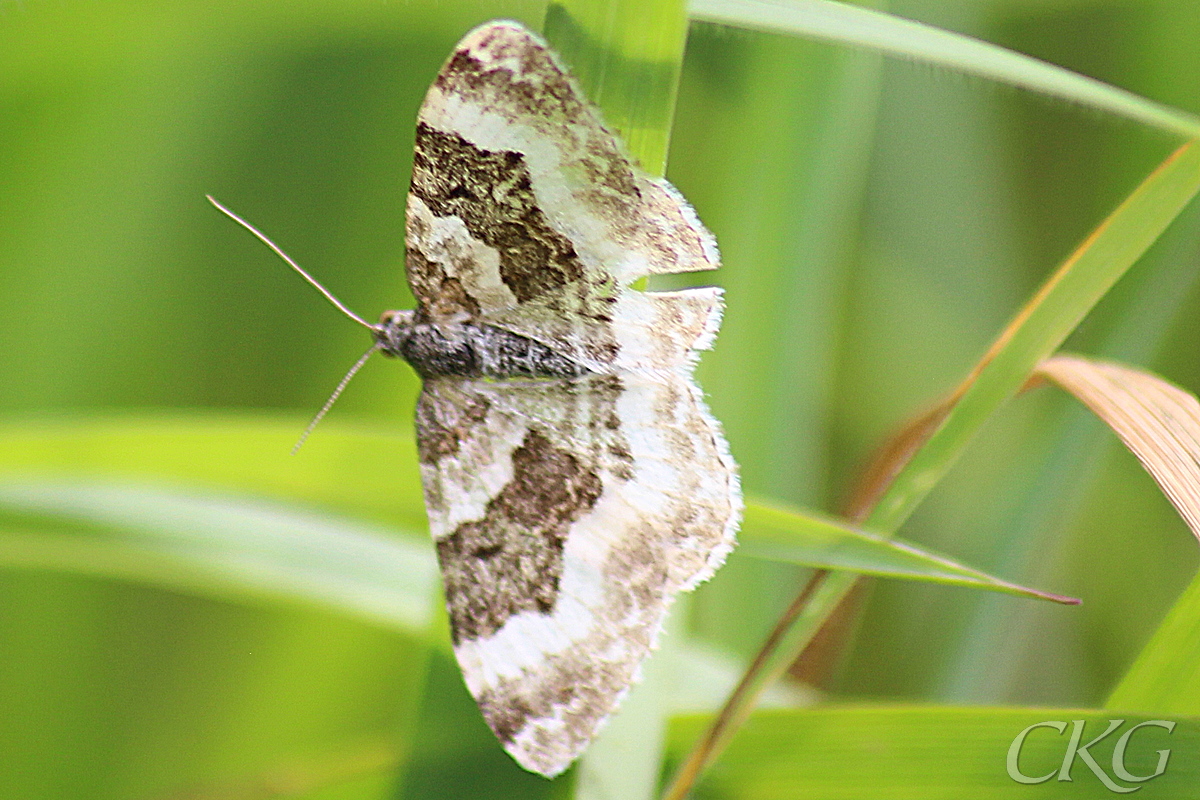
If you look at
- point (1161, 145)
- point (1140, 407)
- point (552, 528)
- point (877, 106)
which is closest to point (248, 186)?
point (552, 528)

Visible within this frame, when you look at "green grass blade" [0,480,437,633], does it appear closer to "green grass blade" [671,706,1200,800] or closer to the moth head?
the moth head

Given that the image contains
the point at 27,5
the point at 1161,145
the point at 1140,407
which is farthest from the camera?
the point at 1161,145

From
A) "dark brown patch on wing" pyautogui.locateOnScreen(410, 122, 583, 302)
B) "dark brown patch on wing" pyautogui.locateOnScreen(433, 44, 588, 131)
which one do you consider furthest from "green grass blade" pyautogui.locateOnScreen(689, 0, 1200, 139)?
"dark brown patch on wing" pyautogui.locateOnScreen(410, 122, 583, 302)

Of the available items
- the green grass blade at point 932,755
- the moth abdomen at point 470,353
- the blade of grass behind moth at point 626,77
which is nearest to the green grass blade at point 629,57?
the blade of grass behind moth at point 626,77

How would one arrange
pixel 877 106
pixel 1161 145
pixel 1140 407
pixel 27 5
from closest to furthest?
1. pixel 1140 407
2. pixel 27 5
3. pixel 1161 145
4. pixel 877 106

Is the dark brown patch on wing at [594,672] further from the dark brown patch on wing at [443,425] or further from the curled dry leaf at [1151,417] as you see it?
the curled dry leaf at [1151,417]

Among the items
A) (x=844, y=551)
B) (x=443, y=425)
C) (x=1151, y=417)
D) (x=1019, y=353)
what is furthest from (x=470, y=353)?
(x=1151, y=417)

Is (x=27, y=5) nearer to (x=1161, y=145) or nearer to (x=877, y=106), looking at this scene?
(x=877, y=106)
